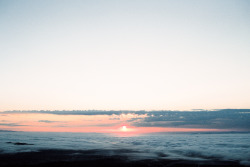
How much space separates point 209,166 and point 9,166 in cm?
2069

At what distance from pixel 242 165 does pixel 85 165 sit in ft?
56.0

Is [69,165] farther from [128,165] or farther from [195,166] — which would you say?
[195,166]

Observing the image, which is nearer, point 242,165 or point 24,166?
point 24,166

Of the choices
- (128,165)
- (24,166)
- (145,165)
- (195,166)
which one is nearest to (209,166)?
(195,166)

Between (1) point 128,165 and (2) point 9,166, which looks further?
(1) point 128,165

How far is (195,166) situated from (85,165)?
460 inches

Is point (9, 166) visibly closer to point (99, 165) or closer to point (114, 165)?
point (99, 165)

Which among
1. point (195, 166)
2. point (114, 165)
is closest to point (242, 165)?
point (195, 166)

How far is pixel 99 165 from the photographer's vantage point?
2139 centimetres

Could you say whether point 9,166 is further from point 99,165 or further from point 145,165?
point 145,165

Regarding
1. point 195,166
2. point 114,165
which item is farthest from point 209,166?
point 114,165

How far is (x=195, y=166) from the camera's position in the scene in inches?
839

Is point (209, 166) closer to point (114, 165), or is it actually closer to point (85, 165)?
point (114, 165)

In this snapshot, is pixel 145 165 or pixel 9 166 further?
pixel 145 165
